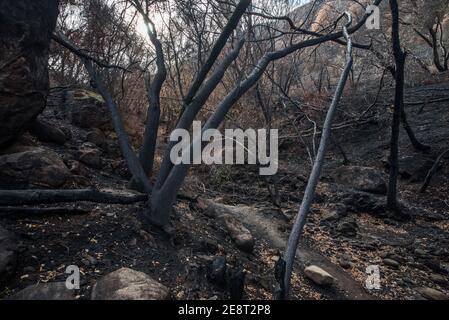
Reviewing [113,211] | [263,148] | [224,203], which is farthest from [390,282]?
[263,148]

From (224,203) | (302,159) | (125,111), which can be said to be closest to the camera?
(224,203)

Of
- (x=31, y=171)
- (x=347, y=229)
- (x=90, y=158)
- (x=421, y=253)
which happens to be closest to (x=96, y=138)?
(x=90, y=158)

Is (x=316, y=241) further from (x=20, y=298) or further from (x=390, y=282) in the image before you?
(x=20, y=298)

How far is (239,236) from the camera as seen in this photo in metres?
3.46

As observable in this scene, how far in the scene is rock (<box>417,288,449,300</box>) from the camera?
10.1ft

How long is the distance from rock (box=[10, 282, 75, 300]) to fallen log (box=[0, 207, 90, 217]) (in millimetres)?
722

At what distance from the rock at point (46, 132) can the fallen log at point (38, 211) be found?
1485 mm

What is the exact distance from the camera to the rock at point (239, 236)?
3.36m

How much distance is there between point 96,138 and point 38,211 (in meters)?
2.28

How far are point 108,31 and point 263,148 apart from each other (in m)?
3.73

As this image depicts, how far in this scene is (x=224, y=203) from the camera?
16.3ft

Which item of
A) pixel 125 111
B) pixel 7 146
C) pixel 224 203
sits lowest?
pixel 224 203

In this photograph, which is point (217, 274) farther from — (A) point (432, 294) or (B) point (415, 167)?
(B) point (415, 167)

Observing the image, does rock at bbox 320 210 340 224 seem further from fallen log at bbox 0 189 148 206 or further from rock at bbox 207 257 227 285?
fallen log at bbox 0 189 148 206
